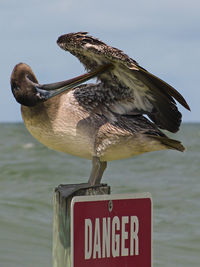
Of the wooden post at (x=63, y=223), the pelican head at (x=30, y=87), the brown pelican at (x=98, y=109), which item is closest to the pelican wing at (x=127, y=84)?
the brown pelican at (x=98, y=109)

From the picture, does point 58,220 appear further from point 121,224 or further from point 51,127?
point 51,127

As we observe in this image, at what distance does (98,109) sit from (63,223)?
90cm

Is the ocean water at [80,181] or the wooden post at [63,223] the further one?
the ocean water at [80,181]

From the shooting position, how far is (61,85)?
11.0 ft

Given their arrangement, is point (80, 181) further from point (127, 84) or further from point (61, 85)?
point (61, 85)

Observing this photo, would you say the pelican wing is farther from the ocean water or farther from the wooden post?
the ocean water

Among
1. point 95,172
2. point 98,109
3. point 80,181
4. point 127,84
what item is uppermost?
point 80,181

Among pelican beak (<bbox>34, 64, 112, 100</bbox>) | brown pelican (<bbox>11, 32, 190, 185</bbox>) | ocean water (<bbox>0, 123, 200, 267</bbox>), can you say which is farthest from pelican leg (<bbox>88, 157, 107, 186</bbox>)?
ocean water (<bbox>0, 123, 200, 267</bbox>)

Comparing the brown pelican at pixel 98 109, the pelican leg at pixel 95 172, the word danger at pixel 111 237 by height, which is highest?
the brown pelican at pixel 98 109

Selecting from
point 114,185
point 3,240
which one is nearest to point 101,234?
point 3,240

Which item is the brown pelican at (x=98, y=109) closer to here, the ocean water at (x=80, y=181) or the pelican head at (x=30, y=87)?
the pelican head at (x=30, y=87)

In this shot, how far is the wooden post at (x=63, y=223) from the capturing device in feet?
9.28

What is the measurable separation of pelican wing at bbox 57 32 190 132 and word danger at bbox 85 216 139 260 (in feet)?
2.72

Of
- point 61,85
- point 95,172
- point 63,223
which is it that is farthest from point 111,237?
point 61,85
